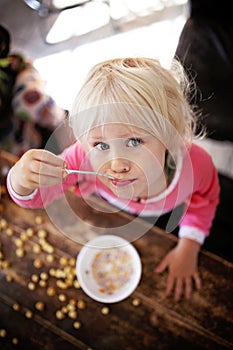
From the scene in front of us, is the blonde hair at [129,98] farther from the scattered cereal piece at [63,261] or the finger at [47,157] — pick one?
the scattered cereal piece at [63,261]

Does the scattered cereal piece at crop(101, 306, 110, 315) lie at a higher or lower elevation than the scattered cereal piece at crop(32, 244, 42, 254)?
lower

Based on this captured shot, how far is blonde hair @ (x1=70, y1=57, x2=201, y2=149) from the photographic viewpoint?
20.6 inches

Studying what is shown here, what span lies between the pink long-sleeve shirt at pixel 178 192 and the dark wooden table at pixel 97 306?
41 mm

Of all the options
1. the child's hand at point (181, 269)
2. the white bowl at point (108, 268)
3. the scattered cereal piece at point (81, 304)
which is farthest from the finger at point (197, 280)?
the scattered cereal piece at point (81, 304)

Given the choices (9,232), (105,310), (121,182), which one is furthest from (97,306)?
(121,182)

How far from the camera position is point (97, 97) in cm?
55

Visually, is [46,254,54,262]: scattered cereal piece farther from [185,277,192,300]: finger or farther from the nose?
the nose

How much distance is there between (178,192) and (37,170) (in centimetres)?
36

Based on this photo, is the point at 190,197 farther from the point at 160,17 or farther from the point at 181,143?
the point at 160,17

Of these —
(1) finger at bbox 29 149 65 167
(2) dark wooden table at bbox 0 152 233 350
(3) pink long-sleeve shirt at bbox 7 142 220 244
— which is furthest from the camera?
(2) dark wooden table at bbox 0 152 233 350

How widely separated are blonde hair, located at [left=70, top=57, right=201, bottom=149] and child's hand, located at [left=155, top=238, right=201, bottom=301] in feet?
1.05

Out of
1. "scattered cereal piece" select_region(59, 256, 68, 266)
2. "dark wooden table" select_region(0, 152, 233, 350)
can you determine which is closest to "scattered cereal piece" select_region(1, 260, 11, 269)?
"dark wooden table" select_region(0, 152, 233, 350)

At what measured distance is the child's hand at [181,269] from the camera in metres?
0.81

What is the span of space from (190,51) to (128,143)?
656mm
